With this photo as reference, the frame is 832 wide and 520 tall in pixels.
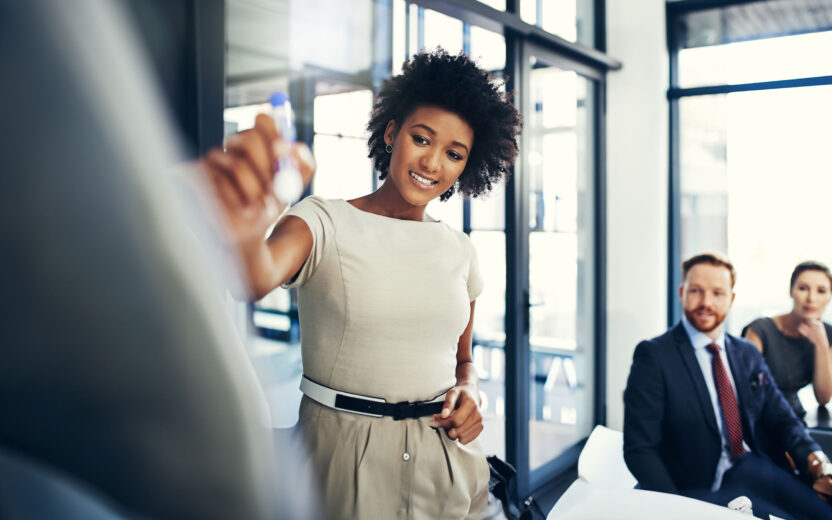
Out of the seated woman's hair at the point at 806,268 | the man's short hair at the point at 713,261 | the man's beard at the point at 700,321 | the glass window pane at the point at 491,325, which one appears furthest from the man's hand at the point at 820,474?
the glass window pane at the point at 491,325

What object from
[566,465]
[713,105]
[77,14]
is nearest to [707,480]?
[566,465]

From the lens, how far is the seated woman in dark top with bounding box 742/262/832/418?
3.30 meters

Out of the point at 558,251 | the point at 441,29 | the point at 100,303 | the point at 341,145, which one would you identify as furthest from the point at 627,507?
the point at 441,29

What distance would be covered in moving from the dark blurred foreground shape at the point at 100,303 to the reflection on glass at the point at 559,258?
2918mm

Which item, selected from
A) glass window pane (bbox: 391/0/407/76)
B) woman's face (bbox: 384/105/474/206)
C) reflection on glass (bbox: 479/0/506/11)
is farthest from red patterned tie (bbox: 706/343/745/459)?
glass window pane (bbox: 391/0/407/76)

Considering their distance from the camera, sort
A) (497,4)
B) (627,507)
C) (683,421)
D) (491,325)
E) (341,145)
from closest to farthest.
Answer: (627,507) < (683,421) < (497,4) < (341,145) < (491,325)

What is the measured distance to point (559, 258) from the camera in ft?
11.4

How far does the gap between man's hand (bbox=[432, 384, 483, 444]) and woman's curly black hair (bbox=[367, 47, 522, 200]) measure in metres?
0.44

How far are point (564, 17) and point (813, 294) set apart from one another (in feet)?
6.58

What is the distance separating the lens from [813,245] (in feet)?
12.1

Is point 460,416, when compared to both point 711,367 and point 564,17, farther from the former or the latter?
point 564,17

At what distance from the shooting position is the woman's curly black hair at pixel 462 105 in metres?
1.17

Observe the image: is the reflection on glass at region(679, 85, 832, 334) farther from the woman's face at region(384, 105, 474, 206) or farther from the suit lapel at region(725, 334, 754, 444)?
the woman's face at region(384, 105, 474, 206)

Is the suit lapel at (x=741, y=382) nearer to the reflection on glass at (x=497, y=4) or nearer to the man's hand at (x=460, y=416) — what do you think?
the man's hand at (x=460, y=416)
